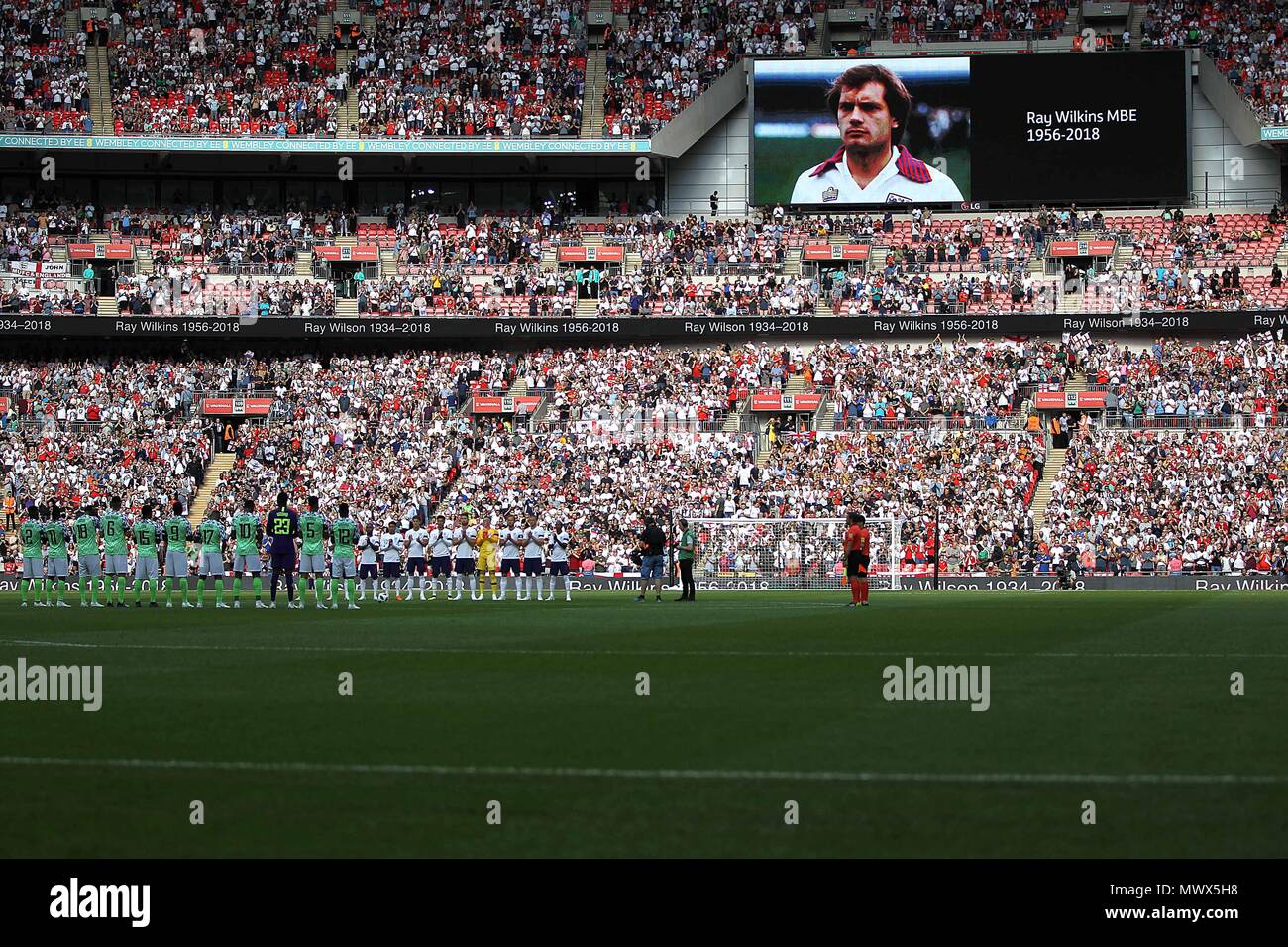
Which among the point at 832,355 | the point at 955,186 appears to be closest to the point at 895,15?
the point at 955,186

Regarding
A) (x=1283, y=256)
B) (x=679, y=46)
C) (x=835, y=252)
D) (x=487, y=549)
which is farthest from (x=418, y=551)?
(x=1283, y=256)

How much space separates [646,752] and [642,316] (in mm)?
49127

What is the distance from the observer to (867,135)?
62156 millimetres

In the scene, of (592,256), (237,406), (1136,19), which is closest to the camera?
(237,406)

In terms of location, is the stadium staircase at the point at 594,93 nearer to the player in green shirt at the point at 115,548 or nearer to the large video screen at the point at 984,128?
the large video screen at the point at 984,128

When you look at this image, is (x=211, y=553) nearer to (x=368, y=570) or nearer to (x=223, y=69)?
(x=368, y=570)

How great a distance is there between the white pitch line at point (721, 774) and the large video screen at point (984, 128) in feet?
180

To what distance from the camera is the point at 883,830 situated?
778 cm

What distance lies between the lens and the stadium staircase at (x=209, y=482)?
53.3 meters

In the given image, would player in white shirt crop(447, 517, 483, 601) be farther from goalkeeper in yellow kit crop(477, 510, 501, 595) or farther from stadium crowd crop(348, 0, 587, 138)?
stadium crowd crop(348, 0, 587, 138)

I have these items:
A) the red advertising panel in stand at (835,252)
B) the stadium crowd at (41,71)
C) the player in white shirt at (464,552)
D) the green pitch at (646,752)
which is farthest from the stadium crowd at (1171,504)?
the stadium crowd at (41,71)

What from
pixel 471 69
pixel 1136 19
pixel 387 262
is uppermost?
pixel 1136 19

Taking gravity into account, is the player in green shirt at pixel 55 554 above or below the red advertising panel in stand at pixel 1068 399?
below
